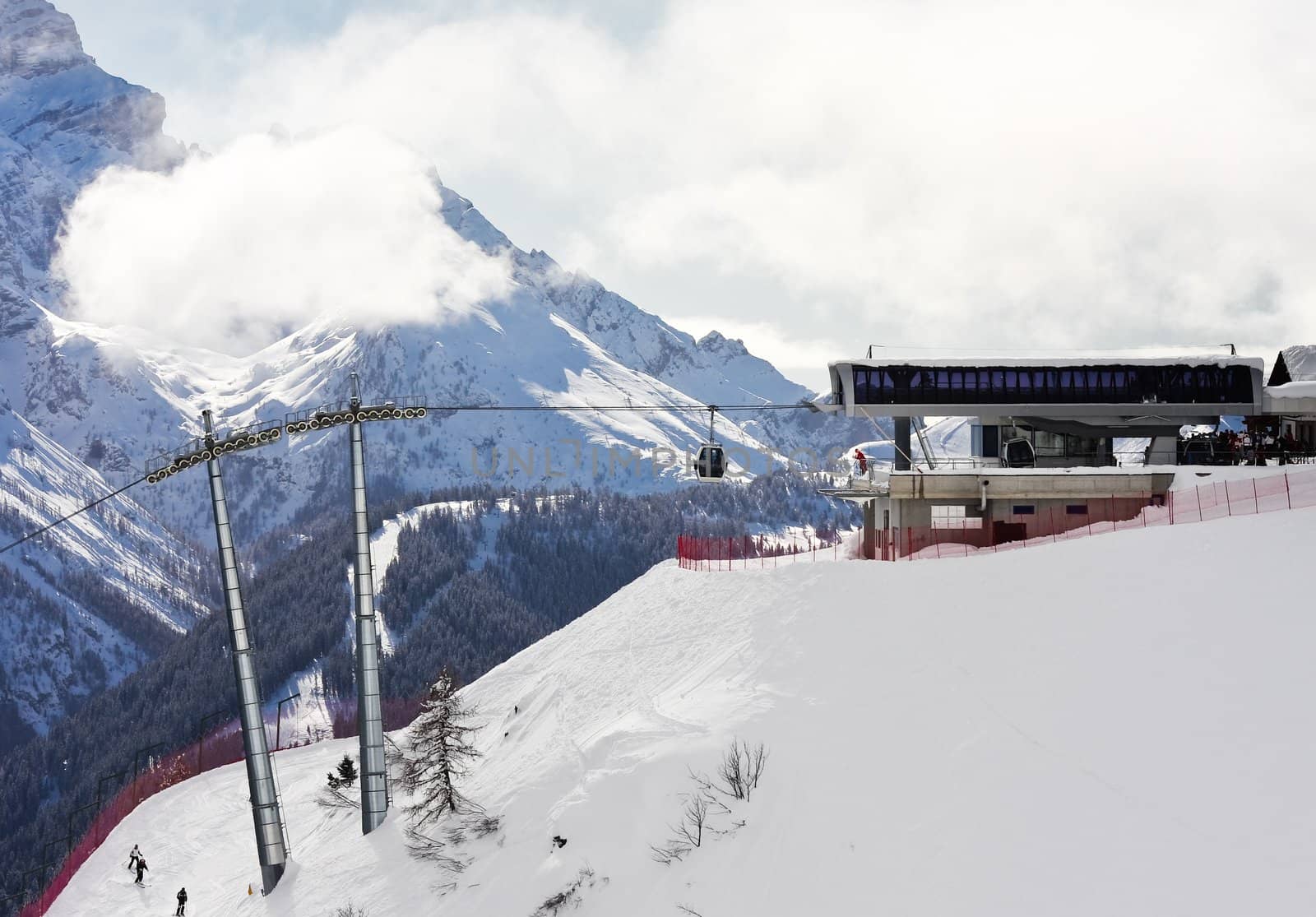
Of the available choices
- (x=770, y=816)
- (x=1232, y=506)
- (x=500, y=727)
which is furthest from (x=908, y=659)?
(x=500, y=727)

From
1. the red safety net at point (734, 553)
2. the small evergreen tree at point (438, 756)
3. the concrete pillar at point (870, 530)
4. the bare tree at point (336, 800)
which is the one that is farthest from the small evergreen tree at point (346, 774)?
the concrete pillar at point (870, 530)

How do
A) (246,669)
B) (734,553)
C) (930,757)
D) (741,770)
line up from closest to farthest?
(930,757), (741,770), (246,669), (734,553)

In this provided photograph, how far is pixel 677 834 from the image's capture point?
87.8 feet

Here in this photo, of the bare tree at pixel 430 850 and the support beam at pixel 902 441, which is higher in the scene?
the support beam at pixel 902 441

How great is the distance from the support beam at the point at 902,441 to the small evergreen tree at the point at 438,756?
97.3 ft

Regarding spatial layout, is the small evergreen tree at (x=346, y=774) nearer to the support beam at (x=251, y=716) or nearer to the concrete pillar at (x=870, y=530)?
the support beam at (x=251, y=716)

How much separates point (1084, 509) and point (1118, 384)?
45.8ft

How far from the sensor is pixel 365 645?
36.2 metres

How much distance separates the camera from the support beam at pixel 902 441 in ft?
191

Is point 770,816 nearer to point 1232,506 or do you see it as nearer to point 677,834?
point 677,834

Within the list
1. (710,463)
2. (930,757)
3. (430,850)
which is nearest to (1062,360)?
(710,463)

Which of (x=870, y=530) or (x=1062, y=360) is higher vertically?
(x=1062, y=360)

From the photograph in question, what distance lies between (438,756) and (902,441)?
114 feet

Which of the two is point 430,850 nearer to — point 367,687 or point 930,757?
point 367,687
